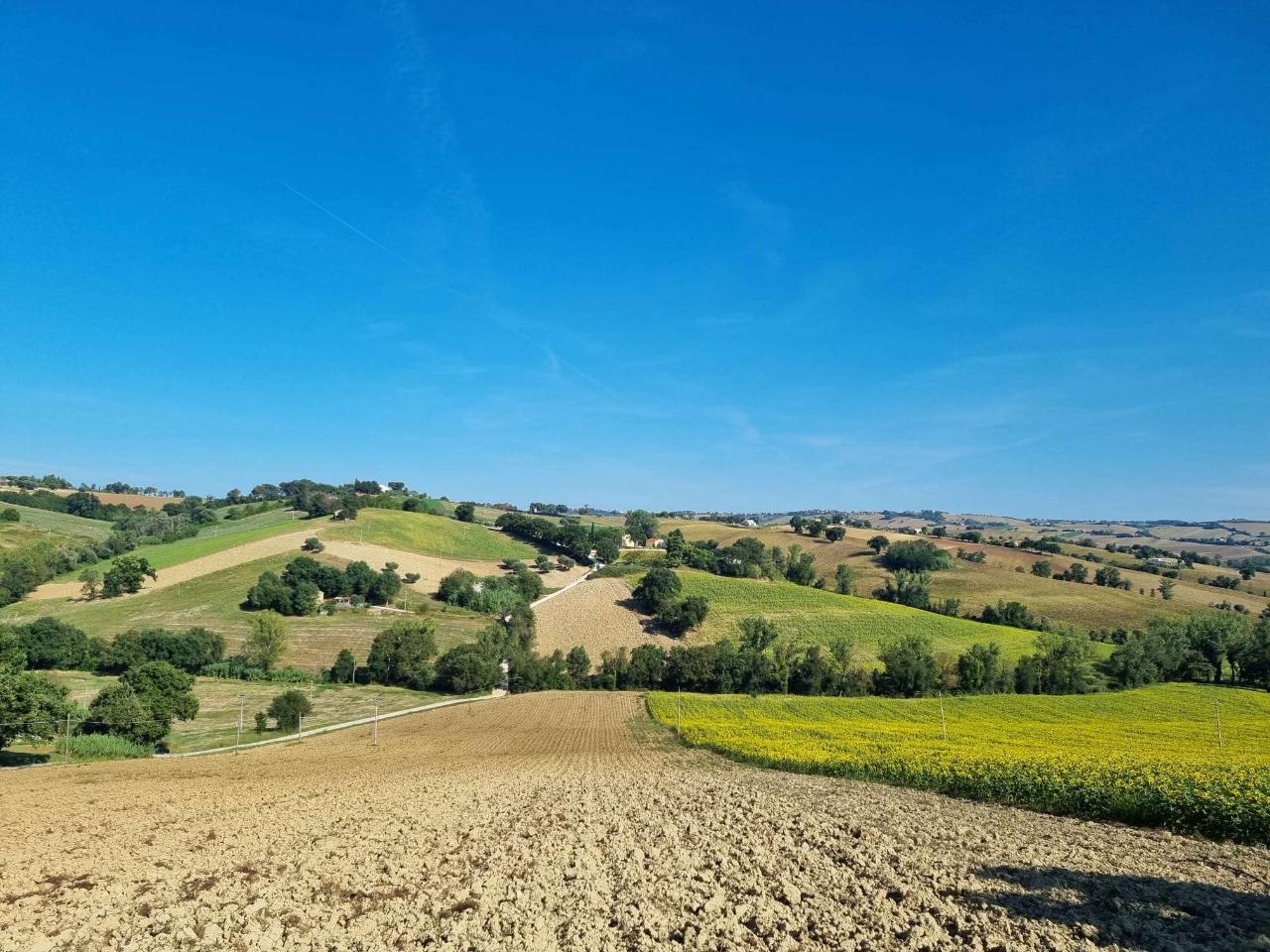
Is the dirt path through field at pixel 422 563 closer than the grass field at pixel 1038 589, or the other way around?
the grass field at pixel 1038 589

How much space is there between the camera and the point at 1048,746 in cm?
3650

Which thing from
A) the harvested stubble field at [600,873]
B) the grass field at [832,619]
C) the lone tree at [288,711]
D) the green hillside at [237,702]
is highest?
the harvested stubble field at [600,873]

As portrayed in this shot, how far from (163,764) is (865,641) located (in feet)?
263

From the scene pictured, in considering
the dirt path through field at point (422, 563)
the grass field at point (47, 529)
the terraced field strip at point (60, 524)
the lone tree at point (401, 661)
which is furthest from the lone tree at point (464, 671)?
the terraced field strip at point (60, 524)

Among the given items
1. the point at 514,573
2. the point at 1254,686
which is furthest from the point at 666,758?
the point at 514,573

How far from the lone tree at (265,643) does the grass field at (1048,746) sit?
45.2 m

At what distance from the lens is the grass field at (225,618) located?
293 ft

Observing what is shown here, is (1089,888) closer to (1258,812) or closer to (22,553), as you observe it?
(1258,812)

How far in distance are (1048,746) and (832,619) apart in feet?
224

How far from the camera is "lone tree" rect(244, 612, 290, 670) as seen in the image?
8088cm

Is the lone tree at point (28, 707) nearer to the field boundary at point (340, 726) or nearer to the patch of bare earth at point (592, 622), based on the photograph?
the field boundary at point (340, 726)

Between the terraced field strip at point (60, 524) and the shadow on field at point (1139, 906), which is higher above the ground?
the terraced field strip at point (60, 524)

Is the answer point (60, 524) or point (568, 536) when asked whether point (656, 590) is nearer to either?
point (568, 536)

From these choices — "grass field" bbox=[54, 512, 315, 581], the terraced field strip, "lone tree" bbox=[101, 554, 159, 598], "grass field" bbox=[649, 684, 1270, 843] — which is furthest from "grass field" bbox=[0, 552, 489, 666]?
the terraced field strip
